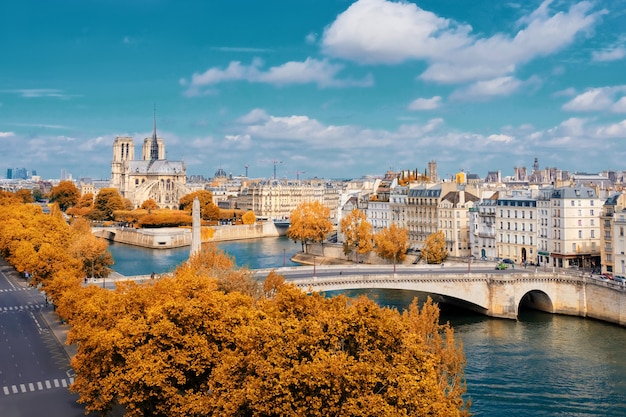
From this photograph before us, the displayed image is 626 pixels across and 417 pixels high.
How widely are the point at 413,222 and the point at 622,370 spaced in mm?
55846

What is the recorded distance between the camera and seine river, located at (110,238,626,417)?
39812 millimetres

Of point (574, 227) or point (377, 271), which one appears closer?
point (377, 271)

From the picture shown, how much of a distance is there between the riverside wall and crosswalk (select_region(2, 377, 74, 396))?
95.2 metres

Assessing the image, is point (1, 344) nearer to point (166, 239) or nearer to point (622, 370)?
point (622, 370)

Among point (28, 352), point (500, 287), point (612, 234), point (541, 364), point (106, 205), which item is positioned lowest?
point (541, 364)

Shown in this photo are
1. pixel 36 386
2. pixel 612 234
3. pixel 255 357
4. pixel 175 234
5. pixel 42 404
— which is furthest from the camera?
pixel 175 234

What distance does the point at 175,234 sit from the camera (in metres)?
138

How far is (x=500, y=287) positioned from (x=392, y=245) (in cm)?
2543

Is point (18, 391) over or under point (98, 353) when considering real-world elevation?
under

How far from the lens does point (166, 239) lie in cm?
13500

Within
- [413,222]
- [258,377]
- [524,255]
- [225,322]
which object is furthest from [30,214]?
[258,377]

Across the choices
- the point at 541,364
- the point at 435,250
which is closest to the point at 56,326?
the point at 541,364

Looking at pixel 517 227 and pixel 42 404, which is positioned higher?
pixel 517 227

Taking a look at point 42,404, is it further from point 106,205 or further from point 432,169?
point 106,205
